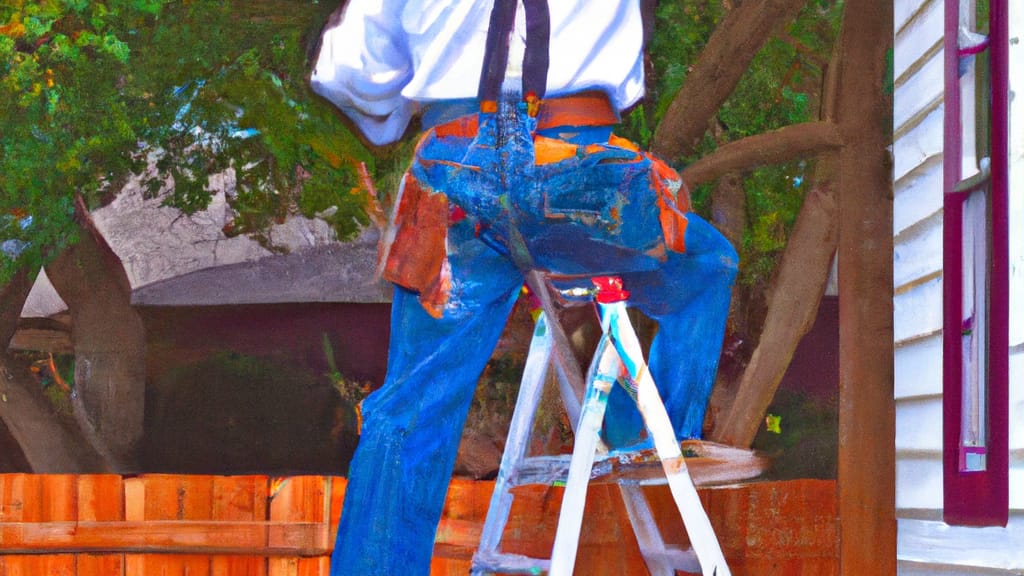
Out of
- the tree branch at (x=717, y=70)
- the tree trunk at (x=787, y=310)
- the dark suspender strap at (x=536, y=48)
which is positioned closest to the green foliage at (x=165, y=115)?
the dark suspender strap at (x=536, y=48)

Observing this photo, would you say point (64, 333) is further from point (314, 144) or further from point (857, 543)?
point (857, 543)

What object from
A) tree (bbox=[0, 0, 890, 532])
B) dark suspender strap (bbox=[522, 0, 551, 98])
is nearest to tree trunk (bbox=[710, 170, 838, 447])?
tree (bbox=[0, 0, 890, 532])

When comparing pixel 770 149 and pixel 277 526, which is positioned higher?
pixel 770 149

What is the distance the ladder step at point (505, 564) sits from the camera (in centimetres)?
269

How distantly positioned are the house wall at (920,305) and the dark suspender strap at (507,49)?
3.36 feet

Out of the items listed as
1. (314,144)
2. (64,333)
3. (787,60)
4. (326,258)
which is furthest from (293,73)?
(787,60)

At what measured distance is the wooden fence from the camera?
3.06 m

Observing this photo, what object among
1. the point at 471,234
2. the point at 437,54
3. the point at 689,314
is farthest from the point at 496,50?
the point at 689,314

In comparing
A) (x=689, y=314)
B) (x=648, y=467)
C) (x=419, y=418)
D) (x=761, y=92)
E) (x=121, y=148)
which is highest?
(x=761, y=92)

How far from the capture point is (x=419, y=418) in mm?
2881

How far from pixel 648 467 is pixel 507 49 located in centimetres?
117

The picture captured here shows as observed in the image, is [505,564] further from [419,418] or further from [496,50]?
[496,50]

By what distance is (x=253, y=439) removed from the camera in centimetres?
312

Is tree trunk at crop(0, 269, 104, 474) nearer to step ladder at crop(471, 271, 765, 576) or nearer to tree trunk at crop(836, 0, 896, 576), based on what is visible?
step ladder at crop(471, 271, 765, 576)
